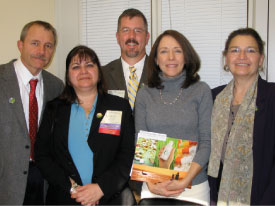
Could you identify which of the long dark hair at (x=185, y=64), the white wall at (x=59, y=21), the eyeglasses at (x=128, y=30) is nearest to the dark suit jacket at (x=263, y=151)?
the long dark hair at (x=185, y=64)

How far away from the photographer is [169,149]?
6.79ft

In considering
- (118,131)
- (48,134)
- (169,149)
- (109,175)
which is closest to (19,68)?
(48,134)

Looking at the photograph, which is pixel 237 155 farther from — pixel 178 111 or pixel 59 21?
pixel 59 21

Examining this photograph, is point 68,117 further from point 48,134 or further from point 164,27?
point 164,27

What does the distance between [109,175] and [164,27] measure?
227 cm

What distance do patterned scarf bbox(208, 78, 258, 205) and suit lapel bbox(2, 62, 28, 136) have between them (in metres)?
1.74

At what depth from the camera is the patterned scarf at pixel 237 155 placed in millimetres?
2133

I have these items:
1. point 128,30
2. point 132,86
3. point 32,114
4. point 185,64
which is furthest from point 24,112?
point 185,64

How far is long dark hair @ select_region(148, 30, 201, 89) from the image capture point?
2279mm

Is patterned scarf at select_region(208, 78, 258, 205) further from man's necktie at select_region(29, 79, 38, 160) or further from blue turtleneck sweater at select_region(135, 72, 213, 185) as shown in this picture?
man's necktie at select_region(29, 79, 38, 160)

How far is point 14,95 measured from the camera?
7.84 feet

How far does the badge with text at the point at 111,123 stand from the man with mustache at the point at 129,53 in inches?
24.5

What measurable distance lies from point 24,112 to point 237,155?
197 centimetres

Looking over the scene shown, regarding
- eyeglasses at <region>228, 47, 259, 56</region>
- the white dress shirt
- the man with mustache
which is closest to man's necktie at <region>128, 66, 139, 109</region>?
the man with mustache
